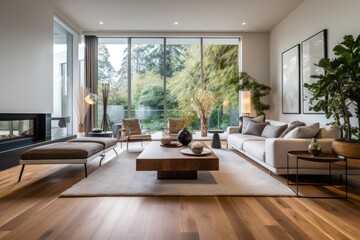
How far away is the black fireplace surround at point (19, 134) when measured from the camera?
4.06 meters

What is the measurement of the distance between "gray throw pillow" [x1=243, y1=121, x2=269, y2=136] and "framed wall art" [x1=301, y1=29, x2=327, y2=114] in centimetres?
101

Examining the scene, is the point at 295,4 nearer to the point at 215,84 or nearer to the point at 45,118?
the point at 215,84

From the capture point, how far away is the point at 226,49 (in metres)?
8.16

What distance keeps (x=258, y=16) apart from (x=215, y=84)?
2382 millimetres

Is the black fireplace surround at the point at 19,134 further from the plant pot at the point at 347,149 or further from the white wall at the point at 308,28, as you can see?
the white wall at the point at 308,28

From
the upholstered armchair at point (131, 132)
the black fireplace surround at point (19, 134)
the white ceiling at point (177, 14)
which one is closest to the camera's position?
the black fireplace surround at point (19, 134)

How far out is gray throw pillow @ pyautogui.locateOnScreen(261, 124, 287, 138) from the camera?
463cm

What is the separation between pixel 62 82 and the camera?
6613 mm

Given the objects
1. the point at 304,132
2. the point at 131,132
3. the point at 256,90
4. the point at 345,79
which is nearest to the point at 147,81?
the point at 131,132

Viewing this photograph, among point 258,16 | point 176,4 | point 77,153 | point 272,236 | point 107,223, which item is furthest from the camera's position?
point 258,16

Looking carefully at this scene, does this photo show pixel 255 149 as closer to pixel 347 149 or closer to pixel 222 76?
pixel 347 149

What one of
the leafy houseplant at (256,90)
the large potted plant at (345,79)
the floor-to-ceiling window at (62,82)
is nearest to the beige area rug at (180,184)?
the large potted plant at (345,79)

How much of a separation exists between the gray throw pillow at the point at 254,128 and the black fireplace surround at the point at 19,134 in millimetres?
4292

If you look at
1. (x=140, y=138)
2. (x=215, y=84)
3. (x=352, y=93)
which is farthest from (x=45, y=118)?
(x=352, y=93)
